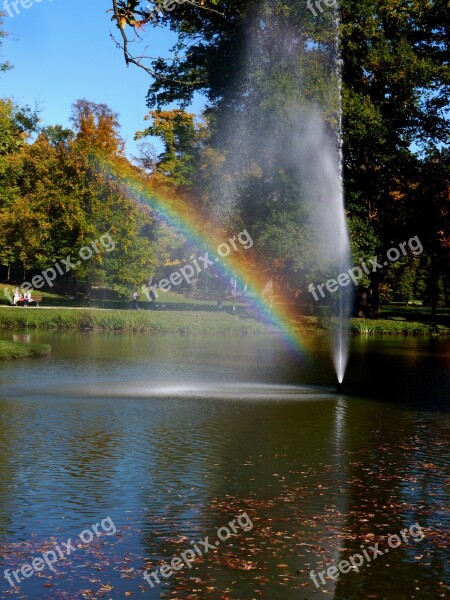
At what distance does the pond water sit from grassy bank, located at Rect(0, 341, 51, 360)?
396cm

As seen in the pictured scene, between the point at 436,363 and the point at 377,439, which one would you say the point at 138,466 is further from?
the point at 436,363

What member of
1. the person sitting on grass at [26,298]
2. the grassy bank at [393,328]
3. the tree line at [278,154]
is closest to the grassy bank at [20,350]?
the tree line at [278,154]

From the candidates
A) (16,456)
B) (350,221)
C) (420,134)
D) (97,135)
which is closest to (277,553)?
(16,456)

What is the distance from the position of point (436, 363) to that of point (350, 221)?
Result: 69.4ft

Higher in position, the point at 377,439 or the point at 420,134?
the point at 420,134

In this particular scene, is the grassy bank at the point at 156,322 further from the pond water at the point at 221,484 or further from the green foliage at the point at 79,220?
the pond water at the point at 221,484

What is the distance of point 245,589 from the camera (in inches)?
371

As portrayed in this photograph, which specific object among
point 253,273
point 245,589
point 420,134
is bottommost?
point 245,589

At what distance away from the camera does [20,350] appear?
112 ft

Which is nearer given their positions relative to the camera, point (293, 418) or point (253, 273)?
point (293, 418)

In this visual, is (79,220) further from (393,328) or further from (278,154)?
(393,328)

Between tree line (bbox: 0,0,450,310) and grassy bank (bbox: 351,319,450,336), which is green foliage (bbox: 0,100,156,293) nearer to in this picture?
tree line (bbox: 0,0,450,310)

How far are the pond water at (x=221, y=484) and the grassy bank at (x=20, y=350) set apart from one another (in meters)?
3.96

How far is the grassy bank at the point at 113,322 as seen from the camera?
5247 cm
